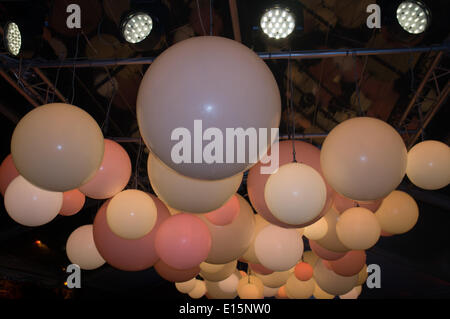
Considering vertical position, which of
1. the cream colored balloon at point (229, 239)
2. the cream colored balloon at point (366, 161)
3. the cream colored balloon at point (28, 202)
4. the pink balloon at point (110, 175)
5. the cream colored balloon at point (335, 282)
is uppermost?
the cream colored balloon at point (366, 161)

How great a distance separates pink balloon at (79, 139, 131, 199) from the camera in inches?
63.2

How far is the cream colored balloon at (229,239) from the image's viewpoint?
1850mm

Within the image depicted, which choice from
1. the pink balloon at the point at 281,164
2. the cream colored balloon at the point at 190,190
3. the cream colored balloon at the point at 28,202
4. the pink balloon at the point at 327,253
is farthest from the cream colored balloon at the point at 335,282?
the cream colored balloon at the point at 28,202

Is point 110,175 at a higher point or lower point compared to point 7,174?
higher

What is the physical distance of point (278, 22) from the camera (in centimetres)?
189

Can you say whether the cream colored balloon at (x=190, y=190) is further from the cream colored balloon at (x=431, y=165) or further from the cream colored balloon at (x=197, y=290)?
the cream colored balloon at (x=197, y=290)

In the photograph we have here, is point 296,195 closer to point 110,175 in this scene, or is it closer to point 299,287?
point 110,175

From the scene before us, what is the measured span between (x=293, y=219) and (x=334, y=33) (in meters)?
2.33

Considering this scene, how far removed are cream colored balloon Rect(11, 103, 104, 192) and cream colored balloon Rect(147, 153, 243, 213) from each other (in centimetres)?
27

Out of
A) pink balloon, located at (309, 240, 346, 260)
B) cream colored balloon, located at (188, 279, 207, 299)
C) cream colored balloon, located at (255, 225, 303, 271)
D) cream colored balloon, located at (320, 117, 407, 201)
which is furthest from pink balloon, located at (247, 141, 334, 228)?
cream colored balloon, located at (188, 279, 207, 299)

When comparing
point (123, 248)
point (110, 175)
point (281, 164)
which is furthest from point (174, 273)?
point (281, 164)

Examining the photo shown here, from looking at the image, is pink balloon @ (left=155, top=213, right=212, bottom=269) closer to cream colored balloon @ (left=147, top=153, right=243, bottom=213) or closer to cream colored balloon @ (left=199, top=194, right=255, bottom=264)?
cream colored balloon @ (left=199, top=194, right=255, bottom=264)

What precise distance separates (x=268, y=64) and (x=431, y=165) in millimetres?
2034
